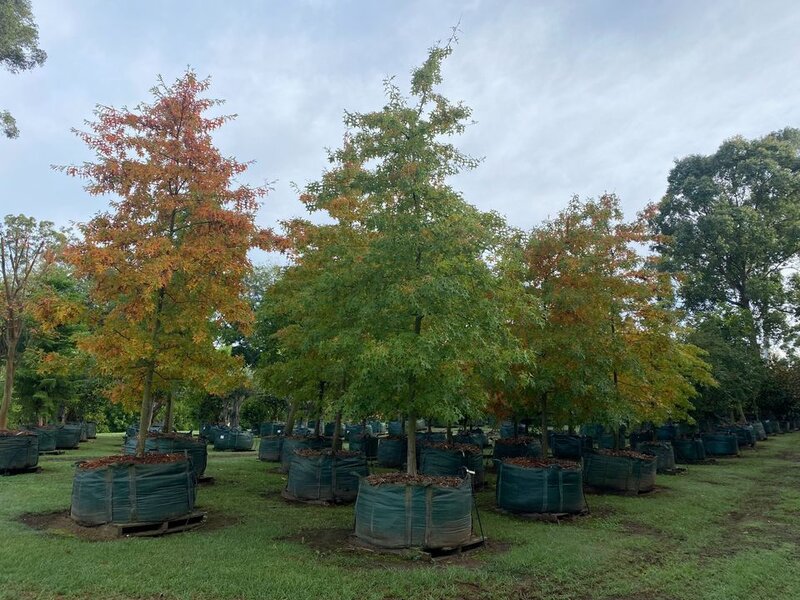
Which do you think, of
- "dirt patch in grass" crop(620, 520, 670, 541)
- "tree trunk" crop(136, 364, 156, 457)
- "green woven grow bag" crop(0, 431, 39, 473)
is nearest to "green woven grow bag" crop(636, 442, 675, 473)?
"dirt patch in grass" crop(620, 520, 670, 541)

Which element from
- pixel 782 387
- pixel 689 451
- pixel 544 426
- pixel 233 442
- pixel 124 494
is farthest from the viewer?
pixel 782 387

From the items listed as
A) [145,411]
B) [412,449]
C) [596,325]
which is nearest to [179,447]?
[145,411]

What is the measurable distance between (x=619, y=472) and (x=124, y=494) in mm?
11523

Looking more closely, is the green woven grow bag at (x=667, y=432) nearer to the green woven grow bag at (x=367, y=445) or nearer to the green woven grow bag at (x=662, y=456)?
the green woven grow bag at (x=662, y=456)

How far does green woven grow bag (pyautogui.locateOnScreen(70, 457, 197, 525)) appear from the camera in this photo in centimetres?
809

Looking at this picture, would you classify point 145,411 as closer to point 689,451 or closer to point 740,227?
point 689,451

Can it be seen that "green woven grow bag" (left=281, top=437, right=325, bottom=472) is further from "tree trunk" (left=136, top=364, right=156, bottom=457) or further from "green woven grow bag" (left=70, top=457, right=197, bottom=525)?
"green woven grow bag" (left=70, top=457, right=197, bottom=525)

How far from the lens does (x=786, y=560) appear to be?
300 inches

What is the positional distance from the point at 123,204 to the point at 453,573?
820 centimetres

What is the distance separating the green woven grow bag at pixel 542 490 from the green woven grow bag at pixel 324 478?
325 cm

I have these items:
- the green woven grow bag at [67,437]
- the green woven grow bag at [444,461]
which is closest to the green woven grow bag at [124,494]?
the green woven grow bag at [444,461]

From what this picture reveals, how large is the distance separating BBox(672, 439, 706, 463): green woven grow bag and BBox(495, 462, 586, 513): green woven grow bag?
14519 millimetres

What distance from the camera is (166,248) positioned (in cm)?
897

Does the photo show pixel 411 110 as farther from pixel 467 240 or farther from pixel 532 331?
pixel 532 331
